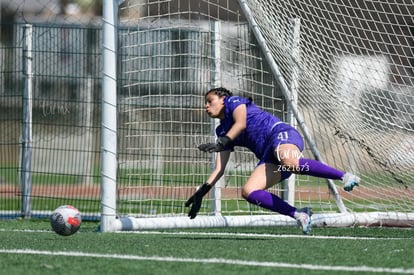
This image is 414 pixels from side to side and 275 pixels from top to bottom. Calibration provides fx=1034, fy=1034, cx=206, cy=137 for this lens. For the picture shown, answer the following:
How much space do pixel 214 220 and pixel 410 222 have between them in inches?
75.0

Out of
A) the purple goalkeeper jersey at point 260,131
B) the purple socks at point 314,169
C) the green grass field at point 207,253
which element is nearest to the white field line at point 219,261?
the green grass field at point 207,253

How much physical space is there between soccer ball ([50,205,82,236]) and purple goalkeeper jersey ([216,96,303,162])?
54.4 inches

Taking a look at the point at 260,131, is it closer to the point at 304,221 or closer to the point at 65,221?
the point at 304,221

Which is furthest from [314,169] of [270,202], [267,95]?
[267,95]

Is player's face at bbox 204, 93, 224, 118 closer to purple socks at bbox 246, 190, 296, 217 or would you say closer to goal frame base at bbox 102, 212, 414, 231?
purple socks at bbox 246, 190, 296, 217

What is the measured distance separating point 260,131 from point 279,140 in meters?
0.21

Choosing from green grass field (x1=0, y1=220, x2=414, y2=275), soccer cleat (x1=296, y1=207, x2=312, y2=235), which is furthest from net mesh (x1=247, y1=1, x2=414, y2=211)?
soccer cleat (x1=296, y1=207, x2=312, y2=235)

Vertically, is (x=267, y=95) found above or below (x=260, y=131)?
above

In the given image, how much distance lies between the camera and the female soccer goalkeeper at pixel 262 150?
823 centimetres

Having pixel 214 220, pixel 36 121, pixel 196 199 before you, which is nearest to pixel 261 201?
pixel 196 199

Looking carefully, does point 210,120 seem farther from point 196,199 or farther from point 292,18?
point 196,199

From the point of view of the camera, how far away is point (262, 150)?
28.1 feet

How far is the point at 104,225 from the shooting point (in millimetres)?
9016

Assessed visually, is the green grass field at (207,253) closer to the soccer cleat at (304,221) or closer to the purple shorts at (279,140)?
the soccer cleat at (304,221)
